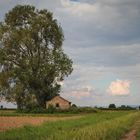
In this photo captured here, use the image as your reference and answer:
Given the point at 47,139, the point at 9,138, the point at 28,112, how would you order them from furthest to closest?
the point at 28,112, the point at 9,138, the point at 47,139

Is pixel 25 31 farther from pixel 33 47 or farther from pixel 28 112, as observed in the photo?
pixel 28 112

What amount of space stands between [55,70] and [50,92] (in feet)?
14.3

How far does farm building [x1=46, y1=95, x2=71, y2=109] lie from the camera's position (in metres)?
88.4

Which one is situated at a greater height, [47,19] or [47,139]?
[47,19]

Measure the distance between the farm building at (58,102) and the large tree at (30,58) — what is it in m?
1.77

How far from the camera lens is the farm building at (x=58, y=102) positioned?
8845 centimetres

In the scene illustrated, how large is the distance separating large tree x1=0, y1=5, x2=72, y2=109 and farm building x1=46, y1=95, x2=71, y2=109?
1.77m

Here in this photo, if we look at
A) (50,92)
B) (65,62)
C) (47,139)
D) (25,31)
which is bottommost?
(47,139)

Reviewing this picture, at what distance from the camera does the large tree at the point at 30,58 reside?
84062 millimetres

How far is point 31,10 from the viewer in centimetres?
8681

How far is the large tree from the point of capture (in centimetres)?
8406

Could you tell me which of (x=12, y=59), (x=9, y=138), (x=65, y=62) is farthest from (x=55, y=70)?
(x=9, y=138)

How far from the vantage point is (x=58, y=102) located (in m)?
93.9

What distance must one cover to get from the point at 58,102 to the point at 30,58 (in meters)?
13.3
